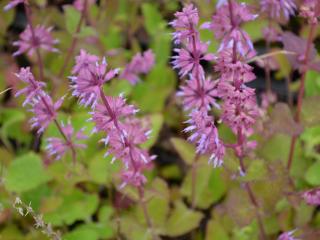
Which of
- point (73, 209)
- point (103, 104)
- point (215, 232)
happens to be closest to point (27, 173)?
point (73, 209)

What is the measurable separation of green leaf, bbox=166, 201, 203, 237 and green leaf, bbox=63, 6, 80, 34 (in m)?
0.49

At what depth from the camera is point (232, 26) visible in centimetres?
72

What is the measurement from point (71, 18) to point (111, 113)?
0.66m

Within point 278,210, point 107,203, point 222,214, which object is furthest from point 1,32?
point 278,210

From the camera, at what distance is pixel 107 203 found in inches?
52.5

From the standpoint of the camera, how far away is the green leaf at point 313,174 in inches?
43.5

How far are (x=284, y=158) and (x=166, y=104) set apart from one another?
494mm

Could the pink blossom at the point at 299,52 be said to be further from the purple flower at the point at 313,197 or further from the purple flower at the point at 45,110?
the purple flower at the point at 45,110

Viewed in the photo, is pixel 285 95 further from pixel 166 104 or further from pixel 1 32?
pixel 1 32

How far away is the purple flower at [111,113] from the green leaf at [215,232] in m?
0.53

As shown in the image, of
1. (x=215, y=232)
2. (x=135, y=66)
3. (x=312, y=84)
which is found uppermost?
(x=135, y=66)

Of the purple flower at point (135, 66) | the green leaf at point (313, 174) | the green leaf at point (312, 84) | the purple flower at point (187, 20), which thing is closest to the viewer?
the purple flower at point (187, 20)

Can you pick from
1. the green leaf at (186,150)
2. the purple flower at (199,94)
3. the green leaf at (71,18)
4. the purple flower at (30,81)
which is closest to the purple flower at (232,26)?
the purple flower at (199,94)

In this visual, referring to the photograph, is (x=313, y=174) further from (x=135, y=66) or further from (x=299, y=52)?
(x=135, y=66)
